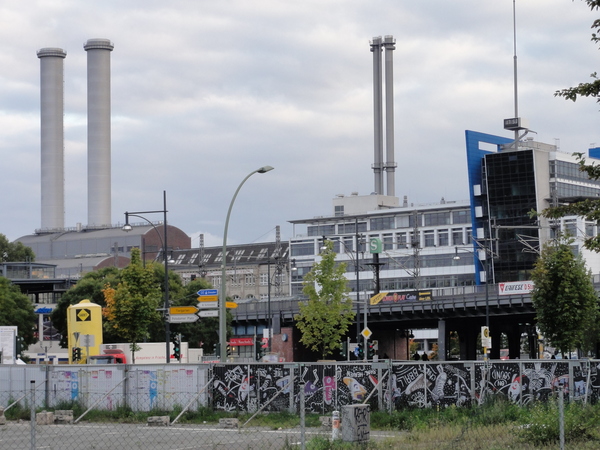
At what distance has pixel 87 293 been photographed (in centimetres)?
9488

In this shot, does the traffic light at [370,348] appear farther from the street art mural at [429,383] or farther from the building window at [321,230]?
the building window at [321,230]

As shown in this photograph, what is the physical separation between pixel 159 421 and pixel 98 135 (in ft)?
523

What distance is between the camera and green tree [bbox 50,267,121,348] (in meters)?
92.9

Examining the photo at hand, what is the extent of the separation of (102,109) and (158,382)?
15751 centimetres

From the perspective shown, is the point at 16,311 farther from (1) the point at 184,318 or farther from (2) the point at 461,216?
(2) the point at 461,216

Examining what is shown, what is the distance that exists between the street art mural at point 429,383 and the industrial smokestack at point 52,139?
540 ft

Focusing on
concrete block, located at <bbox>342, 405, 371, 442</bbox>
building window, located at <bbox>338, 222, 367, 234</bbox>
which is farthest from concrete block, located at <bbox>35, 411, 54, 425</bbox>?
building window, located at <bbox>338, 222, 367, 234</bbox>

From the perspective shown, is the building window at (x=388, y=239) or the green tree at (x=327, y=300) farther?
the building window at (x=388, y=239)

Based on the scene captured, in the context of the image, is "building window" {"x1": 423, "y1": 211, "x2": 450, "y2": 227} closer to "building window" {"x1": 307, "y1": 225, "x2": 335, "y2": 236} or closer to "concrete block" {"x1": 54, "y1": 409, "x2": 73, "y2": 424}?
"building window" {"x1": 307, "y1": 225, "x2": 335, "y2": 236}

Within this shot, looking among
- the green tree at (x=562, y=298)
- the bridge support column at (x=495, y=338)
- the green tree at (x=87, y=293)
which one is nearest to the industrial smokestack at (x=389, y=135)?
the bridge support column at (x=495, y=338)

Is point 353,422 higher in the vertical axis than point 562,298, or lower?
lower

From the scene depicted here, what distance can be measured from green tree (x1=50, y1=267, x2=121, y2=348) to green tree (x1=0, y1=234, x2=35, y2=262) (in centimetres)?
5328

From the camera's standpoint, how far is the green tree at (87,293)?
9294 centimetres

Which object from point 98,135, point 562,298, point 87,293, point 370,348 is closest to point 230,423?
point 562,298
